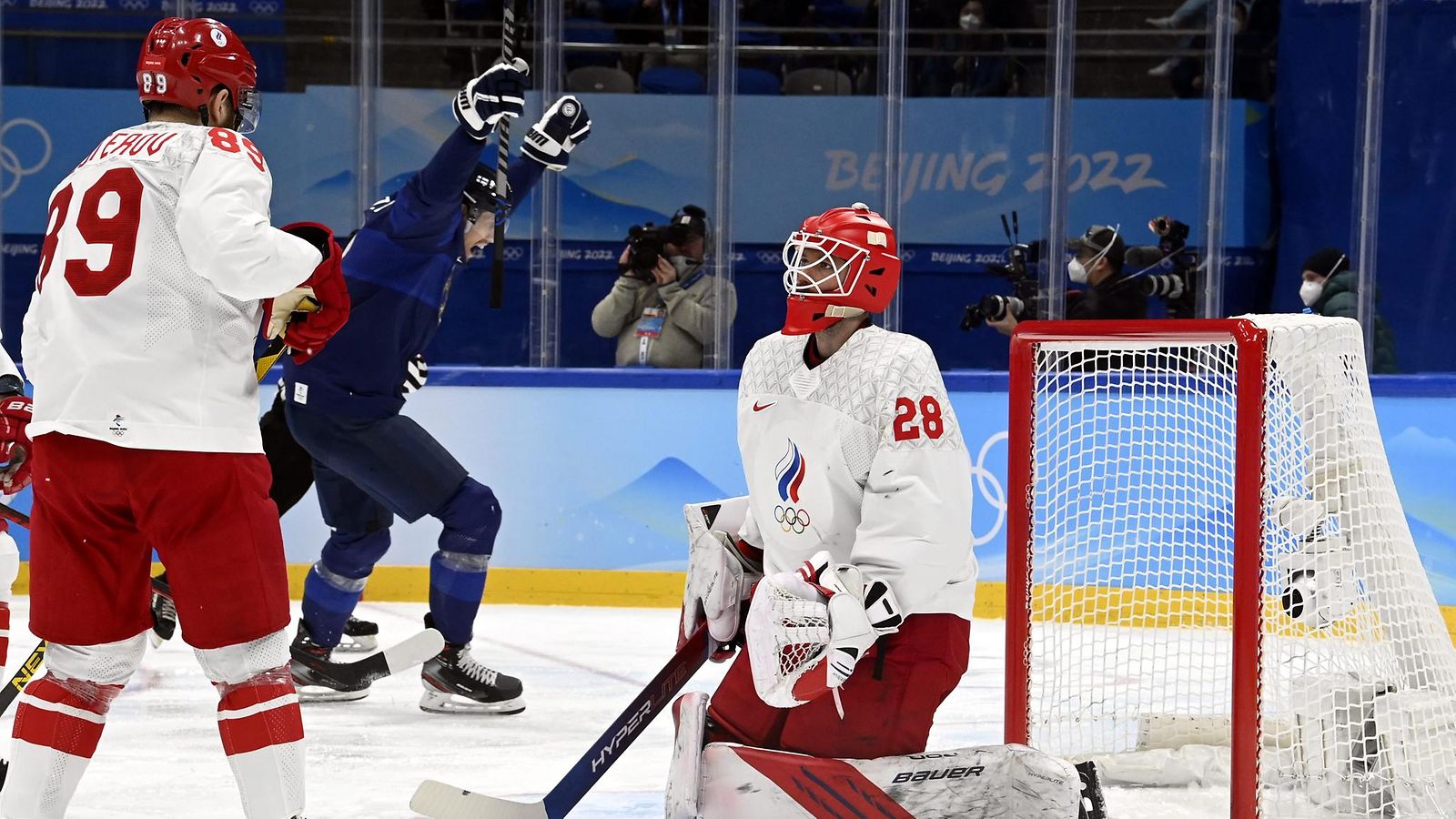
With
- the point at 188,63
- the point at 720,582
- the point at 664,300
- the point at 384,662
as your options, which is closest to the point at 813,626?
the point at 720,582

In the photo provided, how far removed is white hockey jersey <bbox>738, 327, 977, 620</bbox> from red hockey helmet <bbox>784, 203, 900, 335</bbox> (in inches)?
2.1

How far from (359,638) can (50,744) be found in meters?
2.22

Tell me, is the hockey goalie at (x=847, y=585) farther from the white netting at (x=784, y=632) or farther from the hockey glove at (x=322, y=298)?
the hockey glove at (x=322, y=298)

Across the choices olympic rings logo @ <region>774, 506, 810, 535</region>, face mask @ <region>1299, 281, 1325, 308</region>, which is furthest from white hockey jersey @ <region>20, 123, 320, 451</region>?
face mask @ <region>1299, 281, 1325, 308</region>

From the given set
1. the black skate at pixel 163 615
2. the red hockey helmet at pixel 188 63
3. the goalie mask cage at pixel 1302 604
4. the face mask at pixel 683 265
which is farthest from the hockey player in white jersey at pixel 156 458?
the face mask at pixel 683 265

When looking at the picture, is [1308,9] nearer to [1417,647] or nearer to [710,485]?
[710,485]

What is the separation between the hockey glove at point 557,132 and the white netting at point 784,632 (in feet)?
5.71

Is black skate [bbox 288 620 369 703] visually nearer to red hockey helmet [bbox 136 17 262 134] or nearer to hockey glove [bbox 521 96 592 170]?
hockey glove [bbox 521 96 592 170]

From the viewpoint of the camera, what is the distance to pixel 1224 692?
3396 millimetres

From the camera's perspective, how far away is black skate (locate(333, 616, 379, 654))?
166 inches

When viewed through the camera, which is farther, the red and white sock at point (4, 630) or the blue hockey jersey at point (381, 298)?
the blue hockey jersey at point (381, 298)

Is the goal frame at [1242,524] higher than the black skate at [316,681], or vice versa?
the goal frame at [1242,524]

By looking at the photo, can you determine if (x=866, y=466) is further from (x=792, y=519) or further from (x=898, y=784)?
(x=898, y=784)

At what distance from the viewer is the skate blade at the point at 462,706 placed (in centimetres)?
356
